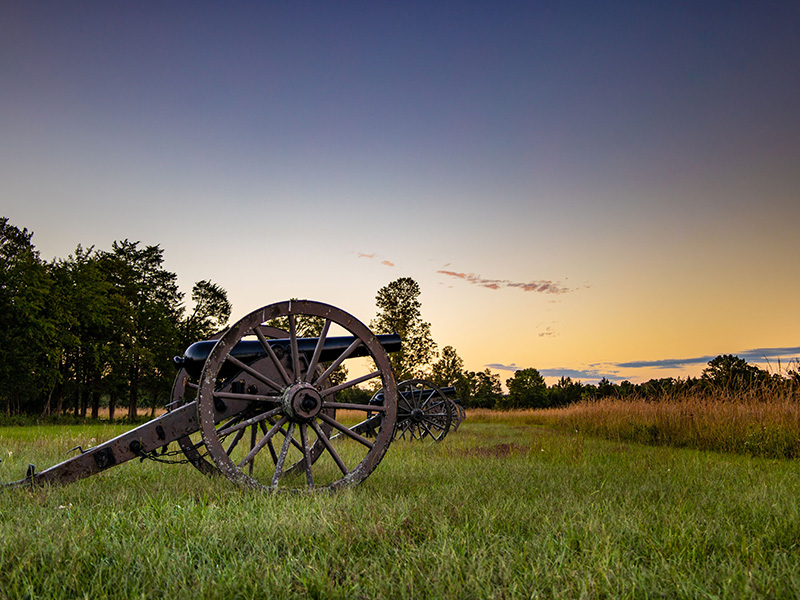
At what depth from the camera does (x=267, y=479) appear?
6.09 meters

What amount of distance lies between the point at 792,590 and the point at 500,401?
52719 millimetres

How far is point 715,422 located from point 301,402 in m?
9.70

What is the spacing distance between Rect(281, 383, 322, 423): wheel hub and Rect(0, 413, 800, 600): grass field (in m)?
0.69

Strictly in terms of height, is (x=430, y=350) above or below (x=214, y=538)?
above

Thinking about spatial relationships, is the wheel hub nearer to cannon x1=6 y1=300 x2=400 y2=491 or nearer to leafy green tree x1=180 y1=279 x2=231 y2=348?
cannon x1=6 y1=300 x2=400 y2=491

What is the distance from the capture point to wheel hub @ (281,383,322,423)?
4.57 metres

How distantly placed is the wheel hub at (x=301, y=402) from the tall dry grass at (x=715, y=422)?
28.0ft

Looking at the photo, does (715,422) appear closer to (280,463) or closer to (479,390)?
(280,463)

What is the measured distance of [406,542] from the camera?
3.04m

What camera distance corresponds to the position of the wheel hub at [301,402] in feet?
15.0

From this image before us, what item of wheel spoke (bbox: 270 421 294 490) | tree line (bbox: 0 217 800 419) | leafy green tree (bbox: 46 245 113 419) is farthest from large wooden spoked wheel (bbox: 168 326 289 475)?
leafy green tree (bbox: 46 245 113 419)

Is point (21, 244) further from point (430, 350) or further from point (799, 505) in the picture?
point (799, 505)

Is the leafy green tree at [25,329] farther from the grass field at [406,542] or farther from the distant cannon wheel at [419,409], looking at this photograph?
the grass field at [406,542]

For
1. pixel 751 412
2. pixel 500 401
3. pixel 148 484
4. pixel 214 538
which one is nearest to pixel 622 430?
pixel 751 412
